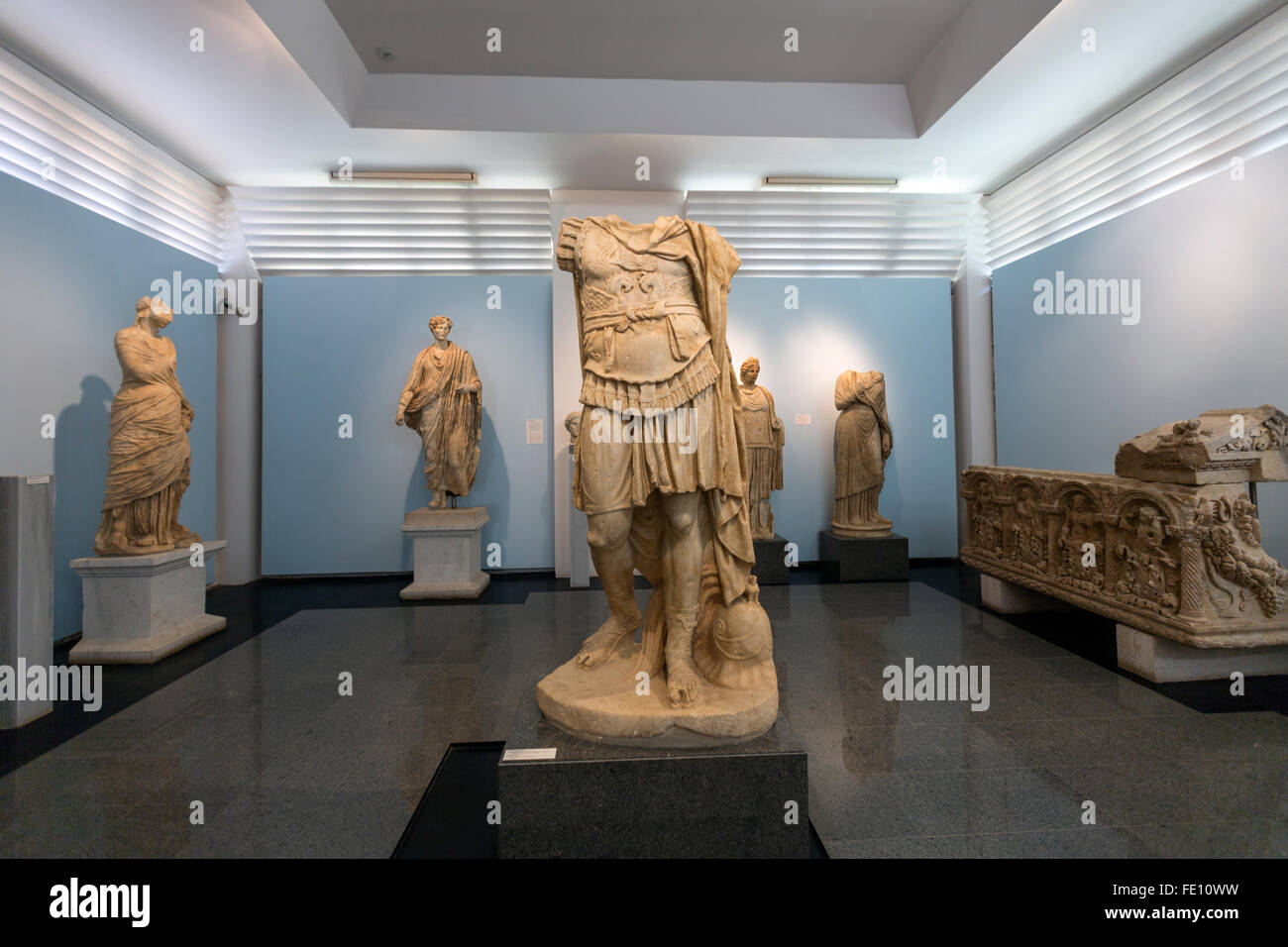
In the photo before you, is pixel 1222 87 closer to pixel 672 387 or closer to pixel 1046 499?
pixel 1046 499

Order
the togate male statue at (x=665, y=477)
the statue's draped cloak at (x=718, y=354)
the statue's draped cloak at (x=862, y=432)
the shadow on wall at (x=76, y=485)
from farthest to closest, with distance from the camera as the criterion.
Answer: the statue's draped cloak at (x=862, y=432), the shadow on wall at (x=76, y=485), the statue's draped cloak at (x=718, y=354), the togate male statue at (x=665, y=477)

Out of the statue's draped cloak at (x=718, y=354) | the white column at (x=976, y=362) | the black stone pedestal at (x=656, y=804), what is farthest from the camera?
the white column at (x=976, y=362)

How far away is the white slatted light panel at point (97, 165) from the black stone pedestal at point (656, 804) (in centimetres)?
558

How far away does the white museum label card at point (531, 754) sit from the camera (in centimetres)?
192

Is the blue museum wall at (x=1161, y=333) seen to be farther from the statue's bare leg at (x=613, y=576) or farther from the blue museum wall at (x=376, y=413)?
the blue museum wall at (x=376, y=413)

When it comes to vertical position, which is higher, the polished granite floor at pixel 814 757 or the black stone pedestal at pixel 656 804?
the black stone pedestal at pixel 656 804

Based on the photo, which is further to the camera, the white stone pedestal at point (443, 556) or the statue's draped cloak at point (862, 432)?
the statue's draped cloak at point (862, 432)

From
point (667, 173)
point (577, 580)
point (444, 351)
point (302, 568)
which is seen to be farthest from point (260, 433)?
point (667, 173)

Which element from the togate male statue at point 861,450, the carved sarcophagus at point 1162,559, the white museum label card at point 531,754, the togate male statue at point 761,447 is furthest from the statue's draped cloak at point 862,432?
the white museum label card at point 531,754

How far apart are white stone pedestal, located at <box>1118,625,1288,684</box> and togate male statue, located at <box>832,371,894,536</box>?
9.84ft

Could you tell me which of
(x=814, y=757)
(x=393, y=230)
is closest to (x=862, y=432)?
(x=814, y=757)

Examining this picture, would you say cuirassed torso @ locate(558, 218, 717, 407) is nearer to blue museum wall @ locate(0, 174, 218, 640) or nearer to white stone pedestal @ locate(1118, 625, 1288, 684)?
white stone pedestal @ locate(1118, 625, 1288, 684)

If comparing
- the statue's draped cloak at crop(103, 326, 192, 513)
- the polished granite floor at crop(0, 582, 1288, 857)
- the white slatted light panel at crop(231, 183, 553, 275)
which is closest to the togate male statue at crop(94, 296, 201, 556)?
the statue's draped cloak at crop(103, 326, 192, 513)

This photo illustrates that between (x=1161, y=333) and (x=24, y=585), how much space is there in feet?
25.6
